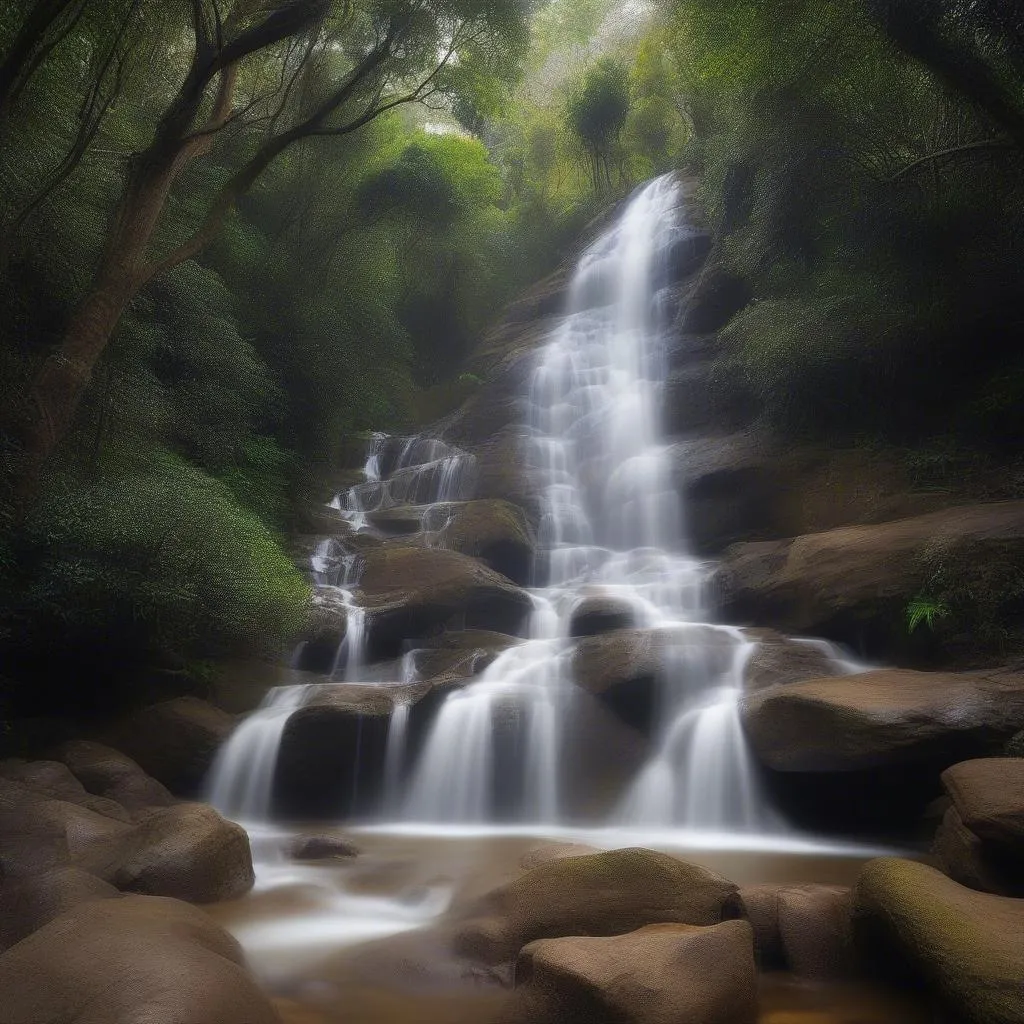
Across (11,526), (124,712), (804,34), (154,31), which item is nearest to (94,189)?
(154,31)

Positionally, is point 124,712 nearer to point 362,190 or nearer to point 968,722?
point 968,722

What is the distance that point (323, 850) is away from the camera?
6.96 metres

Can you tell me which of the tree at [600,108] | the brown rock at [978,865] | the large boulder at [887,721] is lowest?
the brown rock at [978,865]

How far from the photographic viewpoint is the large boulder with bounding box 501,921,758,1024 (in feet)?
10.8

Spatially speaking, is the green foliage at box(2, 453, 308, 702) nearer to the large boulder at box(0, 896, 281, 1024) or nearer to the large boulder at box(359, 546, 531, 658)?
the large boulder at box(359, 546, 531, 658)

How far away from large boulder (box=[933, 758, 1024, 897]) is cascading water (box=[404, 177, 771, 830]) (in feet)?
8.55

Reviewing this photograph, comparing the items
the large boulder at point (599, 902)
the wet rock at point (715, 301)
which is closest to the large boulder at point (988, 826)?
the large boulder at point (599, 902)

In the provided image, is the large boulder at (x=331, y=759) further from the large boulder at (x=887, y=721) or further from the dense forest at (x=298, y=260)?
the large boulder at (x=887, y=721)

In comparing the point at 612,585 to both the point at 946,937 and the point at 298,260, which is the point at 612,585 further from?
the point at 298,260

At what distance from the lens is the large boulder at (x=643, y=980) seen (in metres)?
3.30

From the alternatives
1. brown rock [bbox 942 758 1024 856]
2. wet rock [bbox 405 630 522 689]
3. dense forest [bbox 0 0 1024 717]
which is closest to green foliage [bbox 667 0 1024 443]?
dense forest [bbox 0 0 1024 717]

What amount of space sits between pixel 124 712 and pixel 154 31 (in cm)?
814

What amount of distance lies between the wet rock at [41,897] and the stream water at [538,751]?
968 millimetres

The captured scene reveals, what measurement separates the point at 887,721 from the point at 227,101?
10416mm
